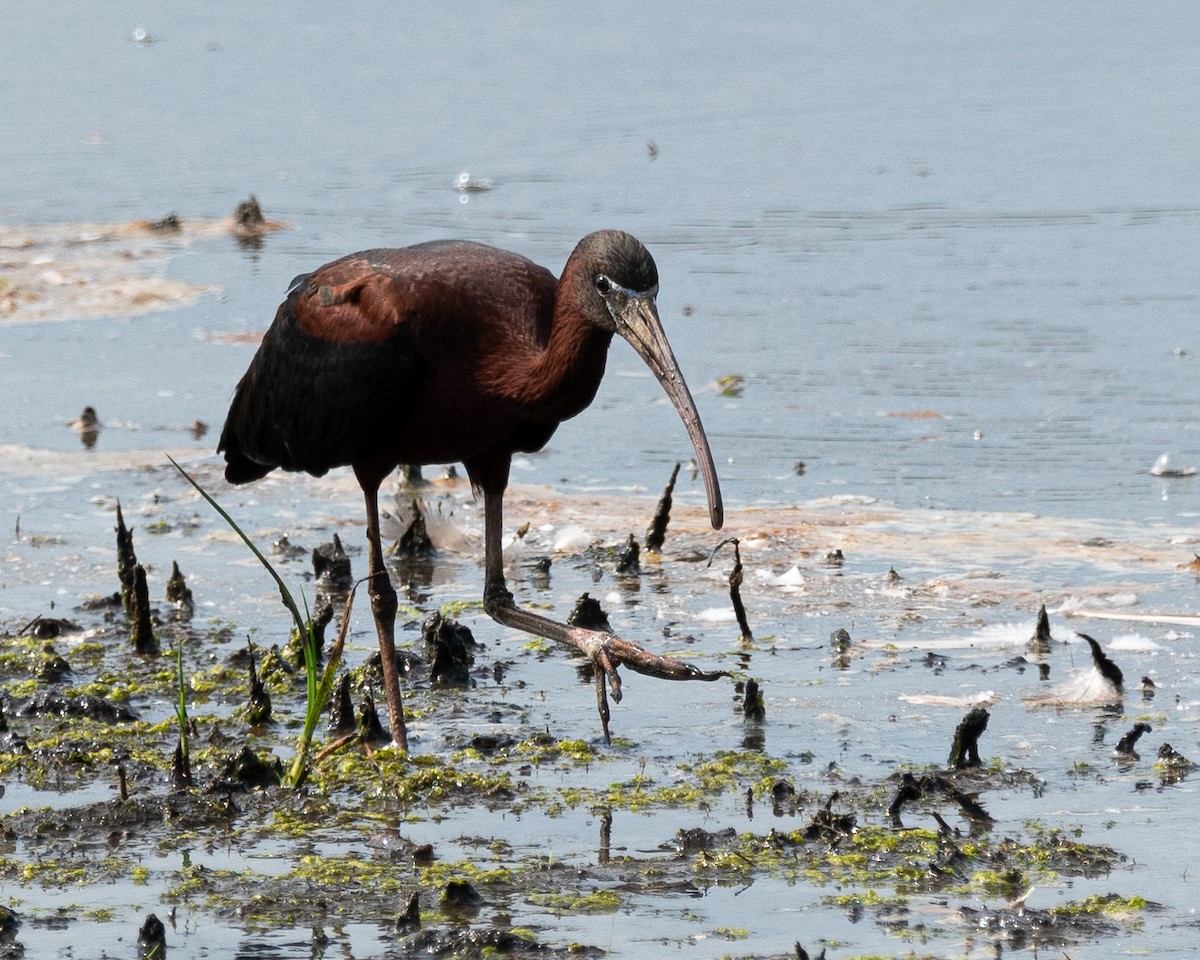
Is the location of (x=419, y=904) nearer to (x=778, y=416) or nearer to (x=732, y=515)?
(x=732, y=515)

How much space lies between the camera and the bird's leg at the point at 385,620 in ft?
18.5

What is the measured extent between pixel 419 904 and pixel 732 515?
3.47 meters

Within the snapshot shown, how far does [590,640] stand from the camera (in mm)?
5469

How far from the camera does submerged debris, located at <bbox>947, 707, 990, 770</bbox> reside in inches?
202

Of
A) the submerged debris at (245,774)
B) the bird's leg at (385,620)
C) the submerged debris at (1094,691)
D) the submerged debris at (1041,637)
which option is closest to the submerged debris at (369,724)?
the bird's leg at (385,620)

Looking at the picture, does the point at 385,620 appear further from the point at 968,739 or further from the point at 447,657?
the point at 968,739

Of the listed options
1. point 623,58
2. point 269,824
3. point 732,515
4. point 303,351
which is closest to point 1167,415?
point 732,515

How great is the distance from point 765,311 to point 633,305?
18.4ft

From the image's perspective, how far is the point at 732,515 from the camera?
7609mm

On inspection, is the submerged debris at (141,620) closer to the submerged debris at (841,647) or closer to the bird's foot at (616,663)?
the bird's foot at (616,663)

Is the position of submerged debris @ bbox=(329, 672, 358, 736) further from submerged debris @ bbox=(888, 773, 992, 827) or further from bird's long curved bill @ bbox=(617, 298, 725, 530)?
submerged debris @ bbox=(888, 773, 992, 827)

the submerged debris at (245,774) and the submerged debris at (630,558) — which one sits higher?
the submerged debris at (630,558)

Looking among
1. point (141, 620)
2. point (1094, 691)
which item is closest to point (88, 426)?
point (141, 620)

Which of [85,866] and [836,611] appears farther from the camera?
[836,611]
